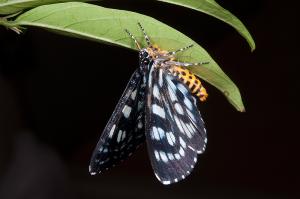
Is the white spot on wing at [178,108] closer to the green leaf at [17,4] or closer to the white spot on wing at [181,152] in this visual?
the white spot on wing at [181,152]

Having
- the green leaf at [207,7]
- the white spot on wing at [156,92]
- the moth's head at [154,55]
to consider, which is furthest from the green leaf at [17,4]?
the white spot on wing at [156,92]

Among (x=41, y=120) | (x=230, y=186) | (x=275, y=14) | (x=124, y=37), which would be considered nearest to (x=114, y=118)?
(x=124, y=37)

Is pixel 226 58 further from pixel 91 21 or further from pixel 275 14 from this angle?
pixel 91 21

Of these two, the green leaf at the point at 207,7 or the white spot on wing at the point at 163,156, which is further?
the white spot on wing at the point at 163,156

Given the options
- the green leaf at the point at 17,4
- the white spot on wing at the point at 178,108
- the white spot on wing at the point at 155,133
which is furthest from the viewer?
the white spot on wing at the point at 178,108

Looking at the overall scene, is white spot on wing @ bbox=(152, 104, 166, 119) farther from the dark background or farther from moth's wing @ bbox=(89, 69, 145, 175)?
the dark background

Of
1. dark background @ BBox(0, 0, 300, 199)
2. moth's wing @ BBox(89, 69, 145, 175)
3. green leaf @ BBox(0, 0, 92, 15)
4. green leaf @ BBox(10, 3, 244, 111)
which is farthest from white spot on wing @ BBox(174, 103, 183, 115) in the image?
dark background @ BBox(0, 0, 300, 199)

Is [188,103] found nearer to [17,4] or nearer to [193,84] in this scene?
[193,84]

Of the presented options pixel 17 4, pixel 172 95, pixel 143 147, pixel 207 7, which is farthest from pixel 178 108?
pixel 143 147
